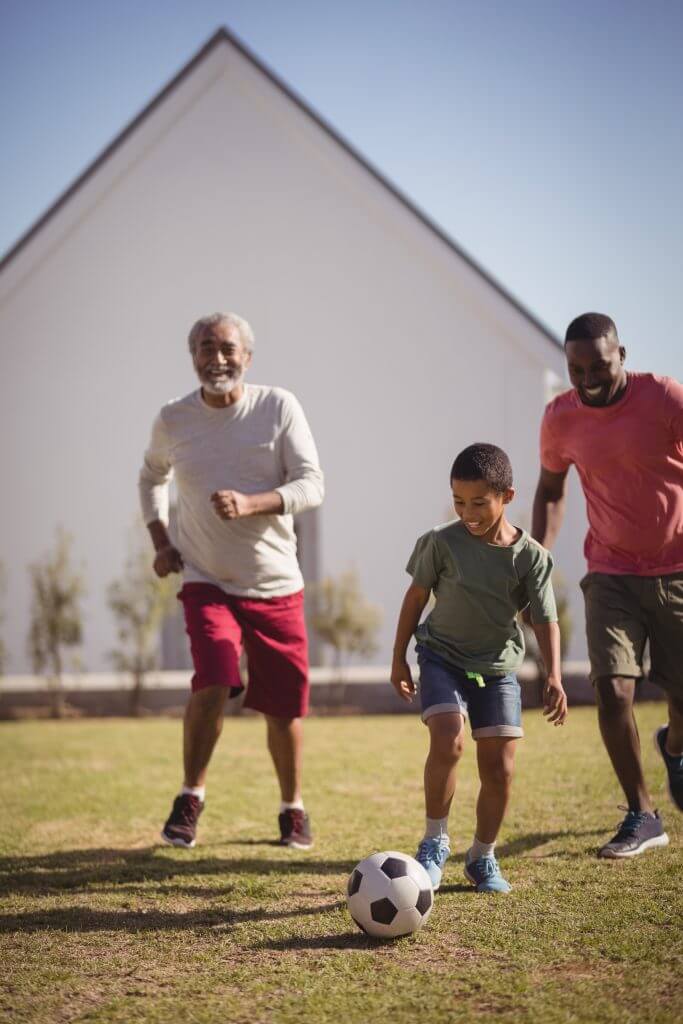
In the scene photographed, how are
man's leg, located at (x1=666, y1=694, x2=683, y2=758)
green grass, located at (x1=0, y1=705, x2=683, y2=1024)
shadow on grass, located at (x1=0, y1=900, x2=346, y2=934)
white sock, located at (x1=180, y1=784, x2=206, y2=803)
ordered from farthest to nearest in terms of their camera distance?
white sock, located at (x1=180, y1=784, x2=206, y2=803), man's leg, located at (x1=666, y1=694, x2=683, y2=758), shadow on grass, located at (x1=0, y1=900, x2=346, y2=934), green grass, located at (x1=0, y1=705, x2=683, y2=1024)

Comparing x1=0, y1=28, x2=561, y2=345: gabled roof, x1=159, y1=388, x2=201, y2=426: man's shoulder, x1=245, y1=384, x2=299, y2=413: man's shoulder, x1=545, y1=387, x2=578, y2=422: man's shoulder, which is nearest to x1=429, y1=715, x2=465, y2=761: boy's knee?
x1=545, y1=387, x2=578, y2=422: man's shoulder

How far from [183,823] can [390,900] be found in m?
1.64

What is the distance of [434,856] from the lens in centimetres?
365

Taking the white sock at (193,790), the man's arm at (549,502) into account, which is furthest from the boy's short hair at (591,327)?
the white sock at (193,790)

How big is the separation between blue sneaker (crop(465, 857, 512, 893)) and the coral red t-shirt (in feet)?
4.43

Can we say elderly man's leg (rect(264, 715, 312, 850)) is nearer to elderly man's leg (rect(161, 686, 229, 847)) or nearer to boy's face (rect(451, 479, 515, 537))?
elderly man's leg (rect(161, 686, 229, 847))

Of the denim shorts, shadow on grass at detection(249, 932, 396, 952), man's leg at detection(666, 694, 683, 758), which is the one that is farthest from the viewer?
man's leg at detection(666, 694, 683, 758)

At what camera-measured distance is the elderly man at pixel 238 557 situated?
181 inches

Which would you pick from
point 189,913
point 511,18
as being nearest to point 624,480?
point 189,913

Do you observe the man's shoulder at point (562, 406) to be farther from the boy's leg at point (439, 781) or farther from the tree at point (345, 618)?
the tree at point (345, 618)

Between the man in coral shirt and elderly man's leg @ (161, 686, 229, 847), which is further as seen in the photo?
elderly man's leg @ (161, 686, 229, 847)

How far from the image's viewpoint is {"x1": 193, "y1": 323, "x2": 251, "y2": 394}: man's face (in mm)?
4652

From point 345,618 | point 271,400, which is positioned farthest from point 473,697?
point 345,618

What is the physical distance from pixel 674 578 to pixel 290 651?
1.67 metres
